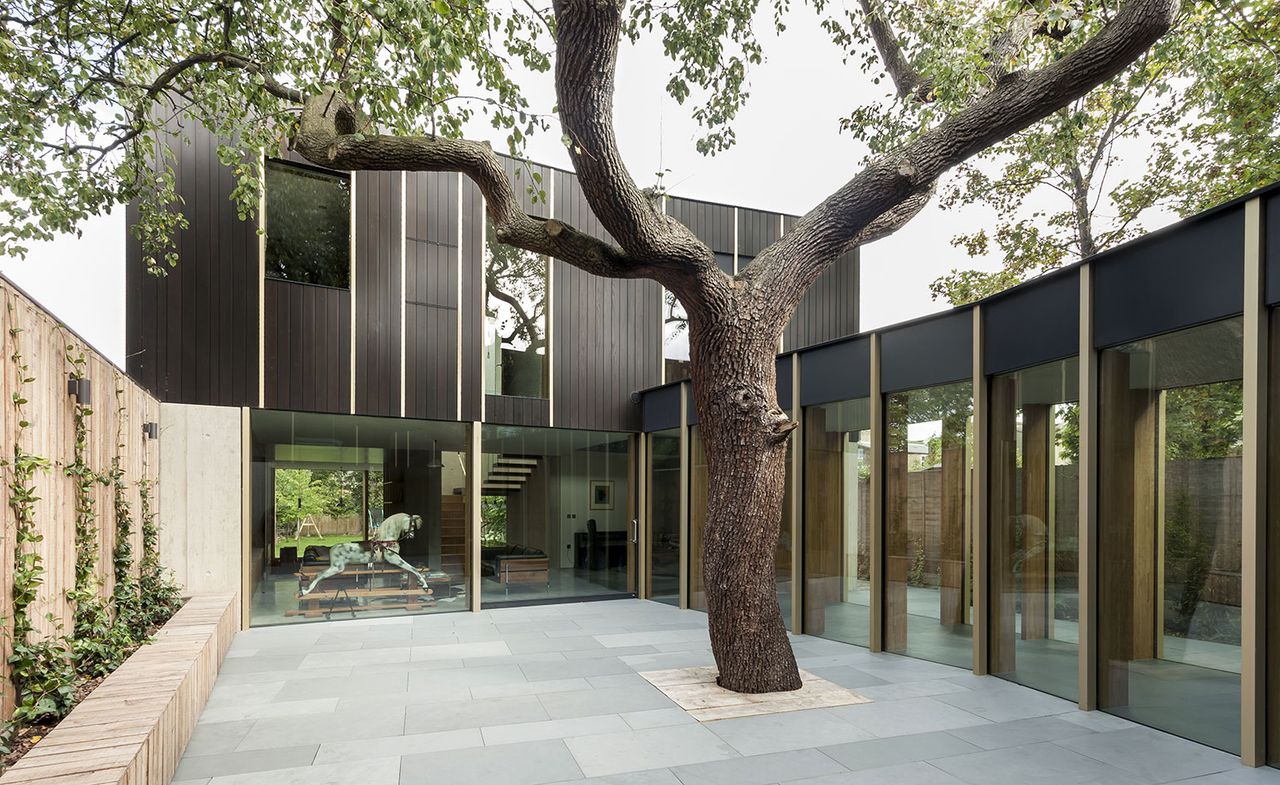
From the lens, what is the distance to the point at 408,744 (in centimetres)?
484

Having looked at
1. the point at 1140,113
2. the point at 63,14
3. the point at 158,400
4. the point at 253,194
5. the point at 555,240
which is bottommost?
the point at 158,400

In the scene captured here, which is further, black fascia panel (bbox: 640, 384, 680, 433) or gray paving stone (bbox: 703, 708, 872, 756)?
black fascia panel (bbox: 640, 384, 680, 433)

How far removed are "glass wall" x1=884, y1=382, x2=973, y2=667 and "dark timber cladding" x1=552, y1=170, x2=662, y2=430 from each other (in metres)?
5.08

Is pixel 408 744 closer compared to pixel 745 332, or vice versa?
pixel 408 744

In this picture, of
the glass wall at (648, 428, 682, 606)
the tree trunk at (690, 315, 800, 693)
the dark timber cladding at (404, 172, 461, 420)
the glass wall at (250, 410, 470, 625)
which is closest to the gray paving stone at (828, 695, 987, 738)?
the tree trunk at (690, 315, 800, 693)

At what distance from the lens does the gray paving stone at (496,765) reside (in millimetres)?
4230

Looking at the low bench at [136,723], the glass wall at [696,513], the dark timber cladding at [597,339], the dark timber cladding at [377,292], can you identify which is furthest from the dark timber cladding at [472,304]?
the low bench at [136,723]

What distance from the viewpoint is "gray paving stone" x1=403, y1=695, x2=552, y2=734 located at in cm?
526

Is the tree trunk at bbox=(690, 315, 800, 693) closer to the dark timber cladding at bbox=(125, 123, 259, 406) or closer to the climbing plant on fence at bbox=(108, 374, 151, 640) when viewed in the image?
the climbing plant on fence at bbox=(108, 374, 151, 640)

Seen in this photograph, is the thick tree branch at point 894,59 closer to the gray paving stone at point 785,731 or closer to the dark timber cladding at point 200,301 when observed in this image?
the gray paving stone at point 785,731

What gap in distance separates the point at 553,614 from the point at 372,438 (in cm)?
353

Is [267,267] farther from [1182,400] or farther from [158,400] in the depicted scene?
[1182,400]

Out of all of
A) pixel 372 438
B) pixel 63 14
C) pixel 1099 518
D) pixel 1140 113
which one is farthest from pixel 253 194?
pixel 1140 113

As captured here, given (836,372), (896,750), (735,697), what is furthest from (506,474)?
(896,750)
